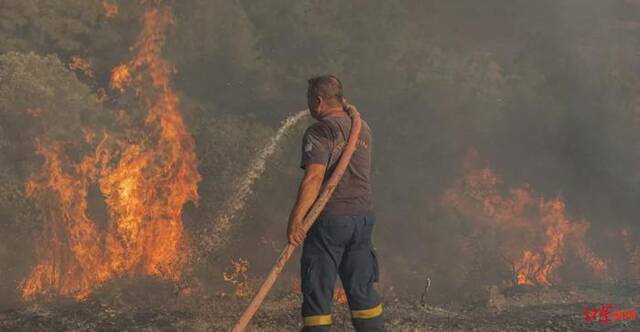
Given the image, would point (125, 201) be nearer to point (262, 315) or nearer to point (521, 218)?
point (262, 315)

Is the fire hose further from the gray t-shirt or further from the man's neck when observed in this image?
the man's neck

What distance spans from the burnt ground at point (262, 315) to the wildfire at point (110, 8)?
7.76 metres

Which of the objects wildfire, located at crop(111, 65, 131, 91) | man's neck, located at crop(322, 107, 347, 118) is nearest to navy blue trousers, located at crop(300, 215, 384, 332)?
man's neck, located at crop(322, 107, 347, 118)

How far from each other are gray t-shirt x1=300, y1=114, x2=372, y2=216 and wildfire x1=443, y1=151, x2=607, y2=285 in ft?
32.5

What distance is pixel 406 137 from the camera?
16.2 m

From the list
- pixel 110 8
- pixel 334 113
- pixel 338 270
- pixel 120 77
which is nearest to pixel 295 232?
pixel 338 270

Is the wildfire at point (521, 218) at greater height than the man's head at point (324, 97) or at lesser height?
lesser

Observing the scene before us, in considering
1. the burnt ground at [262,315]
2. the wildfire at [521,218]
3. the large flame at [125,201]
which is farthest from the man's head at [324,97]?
the wildfire at [521,218]

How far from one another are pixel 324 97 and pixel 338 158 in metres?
0.48

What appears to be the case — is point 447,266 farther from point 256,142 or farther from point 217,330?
point 217,330

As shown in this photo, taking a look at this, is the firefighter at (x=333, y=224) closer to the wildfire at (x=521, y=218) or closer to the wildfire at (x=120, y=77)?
the wildfire at (x=521, y=218)

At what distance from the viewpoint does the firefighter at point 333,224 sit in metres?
4.39

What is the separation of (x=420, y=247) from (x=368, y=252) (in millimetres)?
10654

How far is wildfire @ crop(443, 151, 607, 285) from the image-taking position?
47.3 feet
